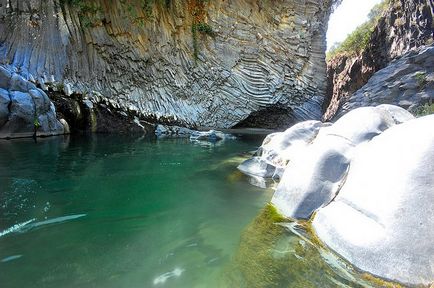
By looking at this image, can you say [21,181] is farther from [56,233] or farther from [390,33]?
[390,33]

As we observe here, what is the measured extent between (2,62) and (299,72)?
14197 mm

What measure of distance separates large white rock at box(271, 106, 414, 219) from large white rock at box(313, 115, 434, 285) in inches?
7.6

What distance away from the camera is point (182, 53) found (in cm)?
1644

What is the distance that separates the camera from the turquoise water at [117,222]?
2166 mm

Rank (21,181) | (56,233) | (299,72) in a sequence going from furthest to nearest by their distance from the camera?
(299,72) → (21,181) → (56,233)

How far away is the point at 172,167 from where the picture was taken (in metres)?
6.23

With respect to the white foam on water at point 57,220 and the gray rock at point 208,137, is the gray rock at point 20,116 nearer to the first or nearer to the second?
the gray rock at point 208,137

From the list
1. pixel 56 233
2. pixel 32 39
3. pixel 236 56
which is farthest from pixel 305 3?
pixel 56 233

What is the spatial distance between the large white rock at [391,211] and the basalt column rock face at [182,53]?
12.3m

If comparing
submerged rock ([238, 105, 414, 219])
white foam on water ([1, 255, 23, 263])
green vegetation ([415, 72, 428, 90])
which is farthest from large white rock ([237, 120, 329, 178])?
green vegetation ([415, 72, 428, 90])

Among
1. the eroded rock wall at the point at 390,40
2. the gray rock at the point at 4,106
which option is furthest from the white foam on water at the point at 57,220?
the eroded rock wall at the point at 390,40

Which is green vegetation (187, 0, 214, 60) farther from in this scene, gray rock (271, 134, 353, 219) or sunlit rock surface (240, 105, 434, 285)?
sunlit rock surface (240, 105, 434, 285)

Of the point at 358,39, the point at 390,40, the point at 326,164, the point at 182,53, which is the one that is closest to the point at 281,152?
the point at 326,164

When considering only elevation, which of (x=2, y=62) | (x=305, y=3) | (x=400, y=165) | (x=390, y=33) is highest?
(x=305, y=3)
